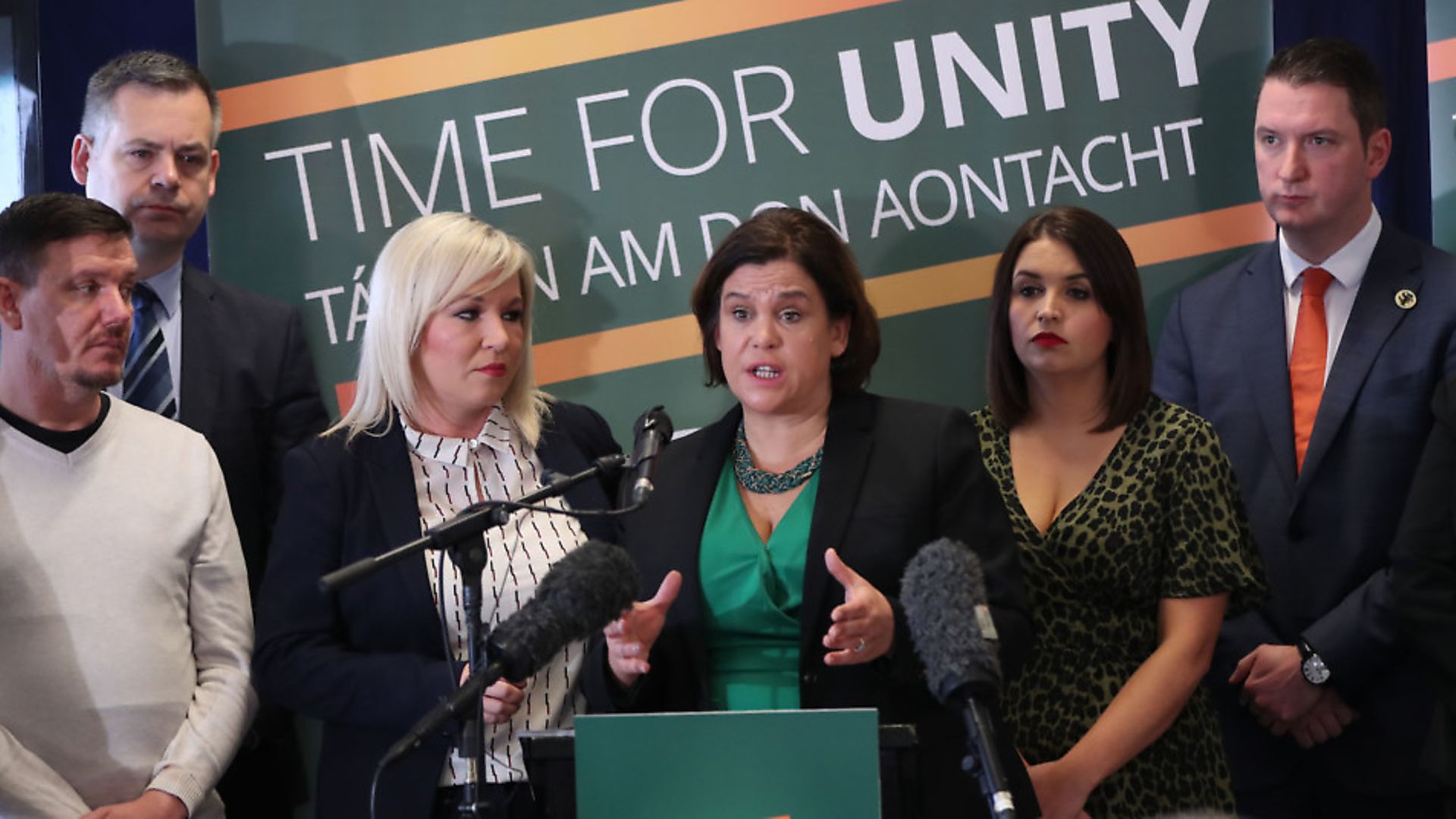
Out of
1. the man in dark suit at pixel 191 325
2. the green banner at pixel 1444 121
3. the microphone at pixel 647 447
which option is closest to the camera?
the microphone at pixel 647 447

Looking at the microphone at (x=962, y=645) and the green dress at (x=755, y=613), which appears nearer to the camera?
the microphone at (x=962, y=645)

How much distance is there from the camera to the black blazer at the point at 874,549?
273 cm

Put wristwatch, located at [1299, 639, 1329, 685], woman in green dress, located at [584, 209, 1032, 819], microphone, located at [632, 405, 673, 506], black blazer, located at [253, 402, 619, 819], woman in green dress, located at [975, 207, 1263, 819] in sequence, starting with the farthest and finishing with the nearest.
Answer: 1. wristwatch, located at [1299, 639, 1329, 685]
2. woman in green dress, located at [975, 207, 1263, 819]
3. black blazer, located at [253, 402, 619, 819]
4. woman in green dress, located at [584, 209, 1032, 819]
5. microphone, located at [632, 405, 673, 506]

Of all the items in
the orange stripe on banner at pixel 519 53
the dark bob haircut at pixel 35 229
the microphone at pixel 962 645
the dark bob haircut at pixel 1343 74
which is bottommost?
the microphone at pixel 962 645

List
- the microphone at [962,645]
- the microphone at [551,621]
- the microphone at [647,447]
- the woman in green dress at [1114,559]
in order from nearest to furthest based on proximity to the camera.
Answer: the microphone at [962,645] → the microphone at [551,621] → the microphone at [647,447] → the woman in green dress at [1114,559]

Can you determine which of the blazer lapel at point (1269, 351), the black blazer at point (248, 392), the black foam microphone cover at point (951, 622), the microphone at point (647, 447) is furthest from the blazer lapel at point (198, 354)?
the blazer lapel at point (1269, 351)

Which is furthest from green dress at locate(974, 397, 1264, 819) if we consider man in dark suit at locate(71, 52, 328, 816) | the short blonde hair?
man in dark suit at locate(71, 52, 328, 816)

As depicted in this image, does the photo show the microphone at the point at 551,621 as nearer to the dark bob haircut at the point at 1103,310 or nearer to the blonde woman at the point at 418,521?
the blonde woman at the point at 418,521

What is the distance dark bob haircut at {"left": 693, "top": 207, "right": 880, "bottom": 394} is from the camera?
2977 millimetres

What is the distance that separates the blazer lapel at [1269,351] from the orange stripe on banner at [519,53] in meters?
1.23

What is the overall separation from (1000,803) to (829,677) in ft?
3.30

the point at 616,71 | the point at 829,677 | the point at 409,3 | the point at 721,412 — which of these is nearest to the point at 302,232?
the point at 409,3

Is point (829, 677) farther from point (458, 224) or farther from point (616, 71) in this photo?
point (616, 71)

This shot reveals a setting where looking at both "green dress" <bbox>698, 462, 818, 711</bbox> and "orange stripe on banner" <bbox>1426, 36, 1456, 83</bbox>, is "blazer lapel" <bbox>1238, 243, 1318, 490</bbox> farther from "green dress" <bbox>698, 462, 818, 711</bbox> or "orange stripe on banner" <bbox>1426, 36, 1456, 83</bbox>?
"green dress" <bbox>698, 462, 818, 711</bbox>
